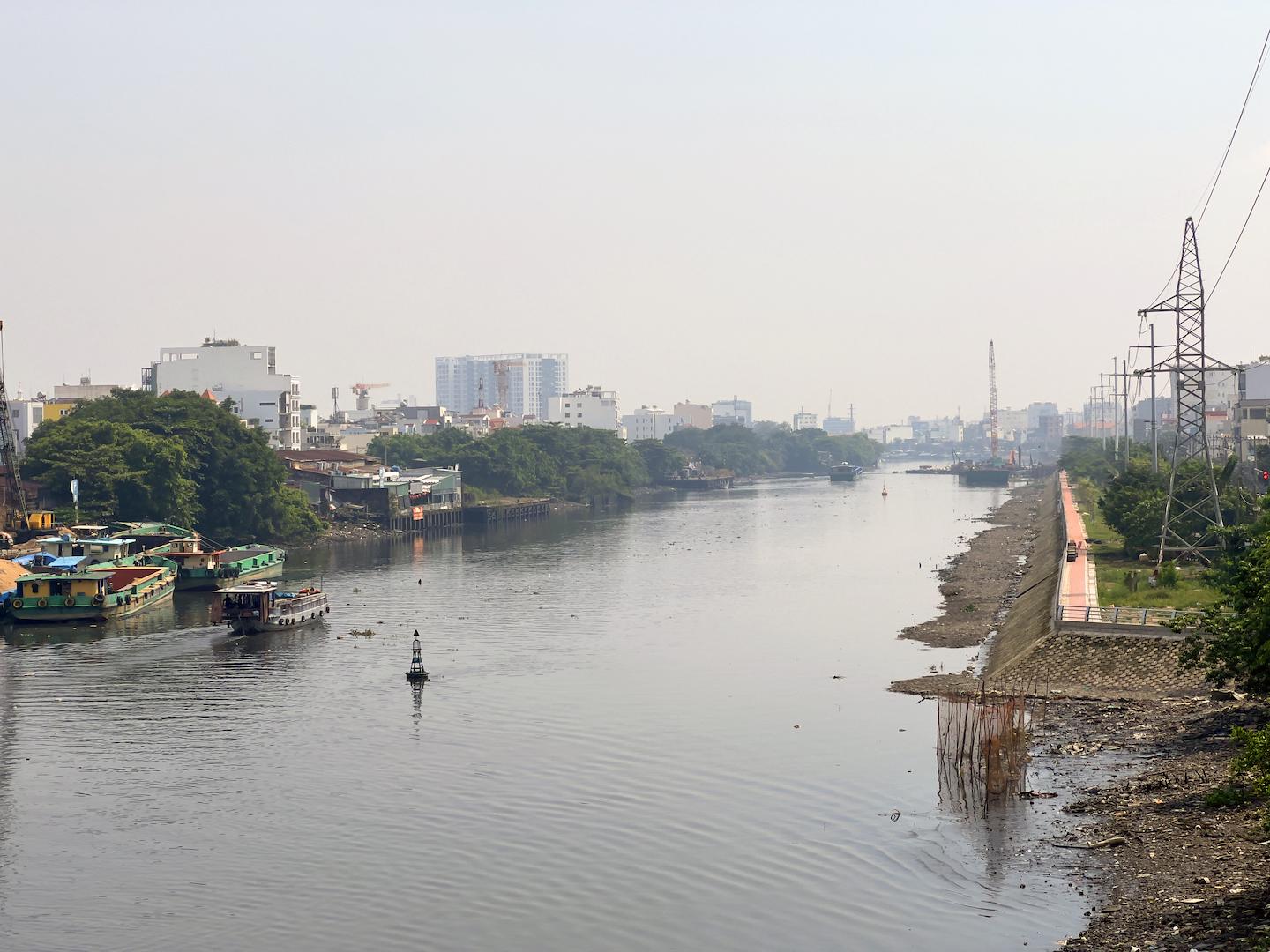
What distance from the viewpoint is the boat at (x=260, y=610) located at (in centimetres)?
5812

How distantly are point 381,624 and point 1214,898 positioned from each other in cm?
4362

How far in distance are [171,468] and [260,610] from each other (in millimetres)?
34875

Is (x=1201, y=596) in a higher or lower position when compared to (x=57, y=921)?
higher

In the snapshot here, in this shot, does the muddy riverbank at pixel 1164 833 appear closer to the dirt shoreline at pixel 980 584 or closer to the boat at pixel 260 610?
the dirt shoreline at pixel 980 584

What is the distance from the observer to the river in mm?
25562

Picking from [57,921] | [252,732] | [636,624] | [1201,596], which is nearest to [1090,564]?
[1201,596]

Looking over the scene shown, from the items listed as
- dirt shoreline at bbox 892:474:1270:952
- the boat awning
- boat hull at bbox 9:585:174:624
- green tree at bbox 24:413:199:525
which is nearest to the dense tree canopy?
green tree at bbox 24:413:199:525

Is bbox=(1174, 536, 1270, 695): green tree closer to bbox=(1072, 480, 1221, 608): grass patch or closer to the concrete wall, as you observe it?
the concrete wall

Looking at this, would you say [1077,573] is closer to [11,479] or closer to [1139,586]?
[1139,586]

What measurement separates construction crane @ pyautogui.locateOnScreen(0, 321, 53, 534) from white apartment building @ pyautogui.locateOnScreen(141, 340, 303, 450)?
186ft

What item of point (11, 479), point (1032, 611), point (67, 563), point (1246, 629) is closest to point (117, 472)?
point (11, 479)

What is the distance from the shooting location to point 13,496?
85000 millimetres

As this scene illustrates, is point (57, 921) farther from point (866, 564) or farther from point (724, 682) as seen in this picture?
point (866, 564)

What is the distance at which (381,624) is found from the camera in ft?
203
